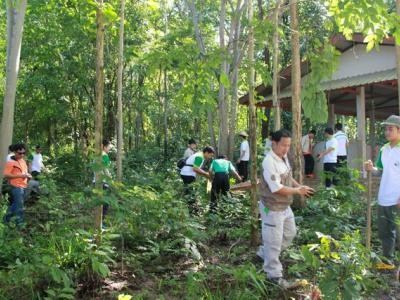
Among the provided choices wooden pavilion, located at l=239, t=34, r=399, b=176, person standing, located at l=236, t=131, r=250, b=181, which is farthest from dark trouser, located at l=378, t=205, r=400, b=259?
person standing, located at l=236, t=131, r=250, b=181

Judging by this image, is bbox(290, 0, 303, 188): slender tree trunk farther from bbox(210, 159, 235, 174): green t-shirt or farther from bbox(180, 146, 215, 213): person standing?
bbox(180, 146, 215, 213): person standing

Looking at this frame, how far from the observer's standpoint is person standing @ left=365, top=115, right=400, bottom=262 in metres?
5.59

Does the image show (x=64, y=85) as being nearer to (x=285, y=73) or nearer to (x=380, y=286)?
(x=285, y=73)

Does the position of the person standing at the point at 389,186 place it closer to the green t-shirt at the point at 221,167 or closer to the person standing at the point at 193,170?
the green t-shirt at the point at 221,167

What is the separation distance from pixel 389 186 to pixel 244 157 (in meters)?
7.44

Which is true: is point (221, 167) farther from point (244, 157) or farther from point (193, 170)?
point (244, 157)

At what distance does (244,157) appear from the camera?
13039mm

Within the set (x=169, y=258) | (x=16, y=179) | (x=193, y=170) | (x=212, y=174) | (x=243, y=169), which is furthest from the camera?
(x=243, y=169)

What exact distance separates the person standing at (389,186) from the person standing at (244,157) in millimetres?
6908

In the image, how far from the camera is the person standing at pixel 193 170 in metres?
9.51

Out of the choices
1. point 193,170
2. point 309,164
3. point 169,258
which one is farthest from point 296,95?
point 309,164

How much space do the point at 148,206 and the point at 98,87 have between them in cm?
183

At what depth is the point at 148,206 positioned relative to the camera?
616 centimetres

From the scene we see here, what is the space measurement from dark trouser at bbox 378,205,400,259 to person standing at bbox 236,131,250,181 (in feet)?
22.7
